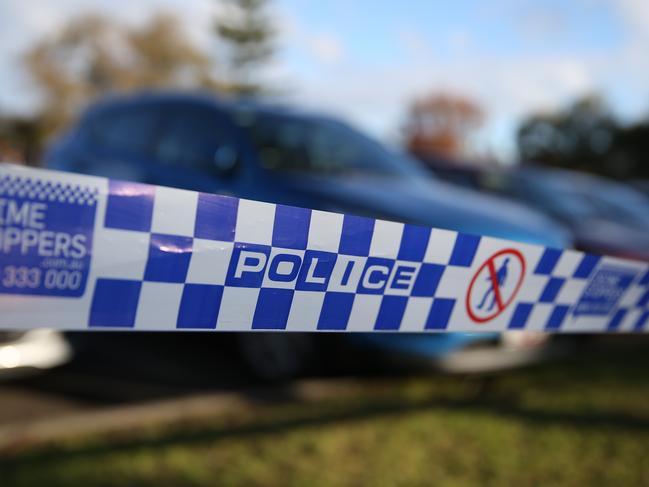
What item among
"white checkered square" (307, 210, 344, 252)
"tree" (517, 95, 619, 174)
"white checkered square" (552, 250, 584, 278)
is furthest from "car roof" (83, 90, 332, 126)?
"tree" (517, 95, 619, 174)

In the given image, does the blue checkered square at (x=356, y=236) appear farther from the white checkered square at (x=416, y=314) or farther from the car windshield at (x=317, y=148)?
the car windshield at (x=317, y=148)

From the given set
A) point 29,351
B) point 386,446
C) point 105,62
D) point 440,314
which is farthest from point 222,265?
point 105,62

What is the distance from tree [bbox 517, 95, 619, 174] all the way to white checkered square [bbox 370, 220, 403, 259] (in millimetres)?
35764

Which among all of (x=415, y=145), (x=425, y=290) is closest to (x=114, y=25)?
(x=415, y=145)

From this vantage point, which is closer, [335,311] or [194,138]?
[335,311]

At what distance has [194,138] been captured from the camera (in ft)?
12.4

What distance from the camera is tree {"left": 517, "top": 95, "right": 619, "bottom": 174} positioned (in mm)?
36094

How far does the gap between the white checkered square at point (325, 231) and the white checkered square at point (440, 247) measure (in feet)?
0.74

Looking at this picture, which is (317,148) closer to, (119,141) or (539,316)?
(119,141)

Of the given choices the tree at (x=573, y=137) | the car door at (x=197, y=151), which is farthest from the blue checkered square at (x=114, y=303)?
the tree at (x=573, y=137)

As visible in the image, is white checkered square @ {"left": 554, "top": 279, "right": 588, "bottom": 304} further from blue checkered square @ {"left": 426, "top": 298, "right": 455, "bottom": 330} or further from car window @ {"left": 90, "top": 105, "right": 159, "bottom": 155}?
car window @ {"left": 90, "top": 105, "right": 159, "bottom": 155}

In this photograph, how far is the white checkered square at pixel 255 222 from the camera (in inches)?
44.6

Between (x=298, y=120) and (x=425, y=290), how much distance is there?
2.74 metres

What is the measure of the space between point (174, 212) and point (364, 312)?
0.45 m
